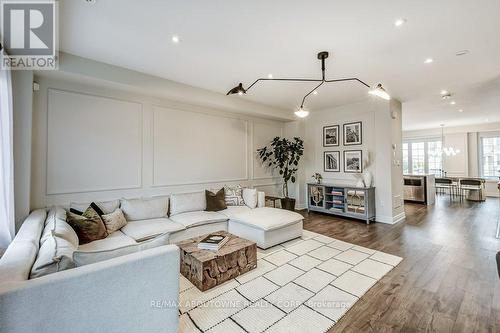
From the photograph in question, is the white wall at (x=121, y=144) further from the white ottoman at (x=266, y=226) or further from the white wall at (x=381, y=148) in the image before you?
the white wall at (x=381, y=148)

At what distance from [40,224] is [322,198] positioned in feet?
17.2

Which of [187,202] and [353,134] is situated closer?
[187,202]

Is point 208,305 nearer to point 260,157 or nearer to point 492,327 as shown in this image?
point 492,327

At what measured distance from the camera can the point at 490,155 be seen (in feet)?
27.5

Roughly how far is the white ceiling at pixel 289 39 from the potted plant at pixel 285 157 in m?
1.82

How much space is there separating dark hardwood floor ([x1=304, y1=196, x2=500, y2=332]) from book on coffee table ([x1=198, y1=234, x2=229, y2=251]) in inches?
54.5

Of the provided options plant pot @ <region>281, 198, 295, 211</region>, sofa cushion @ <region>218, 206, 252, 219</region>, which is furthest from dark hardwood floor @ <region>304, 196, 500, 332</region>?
sofa cushion @ <region>218, 206, 252, 219</region>

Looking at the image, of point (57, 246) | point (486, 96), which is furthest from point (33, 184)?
point (486, 96)

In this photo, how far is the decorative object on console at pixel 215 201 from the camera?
4.22m

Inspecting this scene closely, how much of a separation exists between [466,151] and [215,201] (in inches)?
398

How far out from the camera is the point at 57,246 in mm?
1662

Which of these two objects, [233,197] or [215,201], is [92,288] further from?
[233,197]

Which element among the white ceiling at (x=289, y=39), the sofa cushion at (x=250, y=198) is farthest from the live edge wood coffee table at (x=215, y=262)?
the white ceiling at (x=289, y=39)

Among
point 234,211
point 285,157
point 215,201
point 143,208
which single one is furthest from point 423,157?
point 143,208
